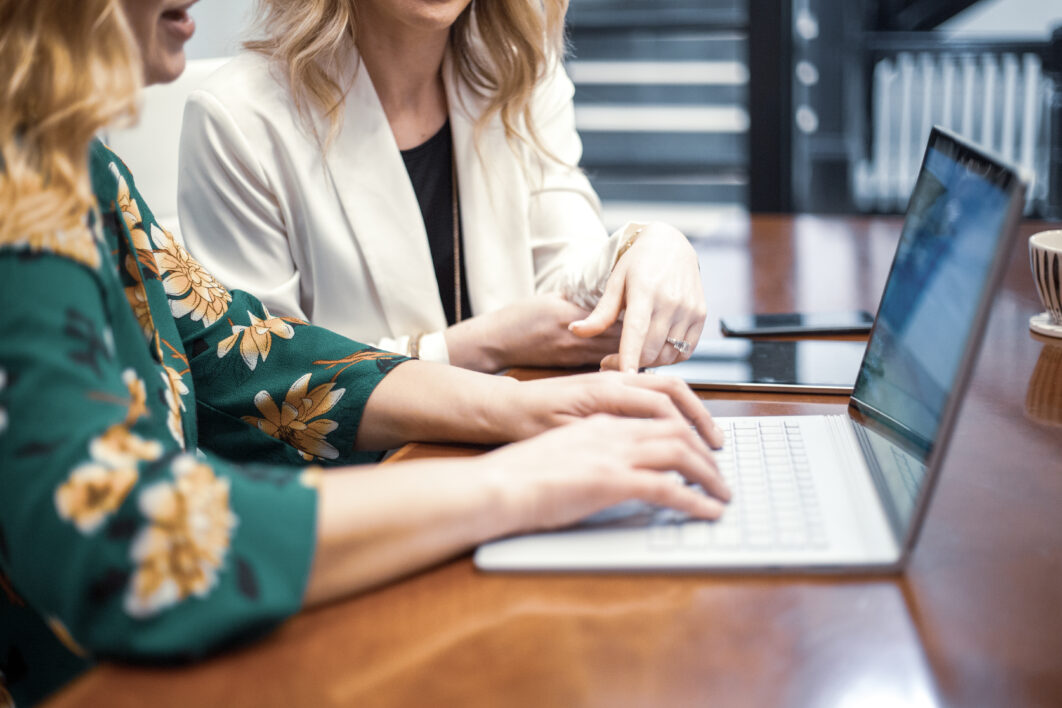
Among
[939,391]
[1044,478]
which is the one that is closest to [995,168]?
[939,391]

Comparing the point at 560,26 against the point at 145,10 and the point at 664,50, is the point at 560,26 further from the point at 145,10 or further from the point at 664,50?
the point at 664,50

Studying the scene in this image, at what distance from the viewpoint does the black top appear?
1307mm

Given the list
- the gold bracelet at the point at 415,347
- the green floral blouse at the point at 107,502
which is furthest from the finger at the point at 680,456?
the gold bracelet at the point at 415,347

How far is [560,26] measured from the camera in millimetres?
1339

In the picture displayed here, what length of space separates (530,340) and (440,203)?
1.16 feet

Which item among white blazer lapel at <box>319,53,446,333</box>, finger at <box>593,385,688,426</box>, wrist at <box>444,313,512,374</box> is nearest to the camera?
finger at <box>593,385,688,426</box>

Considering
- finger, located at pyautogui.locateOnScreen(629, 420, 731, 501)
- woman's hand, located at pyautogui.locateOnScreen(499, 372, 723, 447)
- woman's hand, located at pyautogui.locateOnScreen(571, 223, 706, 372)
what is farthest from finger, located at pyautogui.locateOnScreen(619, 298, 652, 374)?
finger, located at pyautogui.locateOnScreen(629, 420, 731, 501)

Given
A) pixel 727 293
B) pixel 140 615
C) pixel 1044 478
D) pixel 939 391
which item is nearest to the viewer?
pixel 140 615

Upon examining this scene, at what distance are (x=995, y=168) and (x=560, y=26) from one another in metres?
0.88

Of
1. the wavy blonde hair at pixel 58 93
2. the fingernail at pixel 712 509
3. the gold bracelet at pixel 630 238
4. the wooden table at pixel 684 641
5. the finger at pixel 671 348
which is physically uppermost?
the wavy blonde hair at pixel 58 93

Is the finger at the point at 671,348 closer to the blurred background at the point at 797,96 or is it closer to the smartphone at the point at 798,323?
the smartphone at the point at 798,323

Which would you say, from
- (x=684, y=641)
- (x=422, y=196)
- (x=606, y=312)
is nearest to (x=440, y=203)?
(x=422, y=196)

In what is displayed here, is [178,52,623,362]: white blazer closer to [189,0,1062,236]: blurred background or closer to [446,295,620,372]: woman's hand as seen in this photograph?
[446,295,620,372]: woman's hand

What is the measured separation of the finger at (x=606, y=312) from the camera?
922 millimetres
